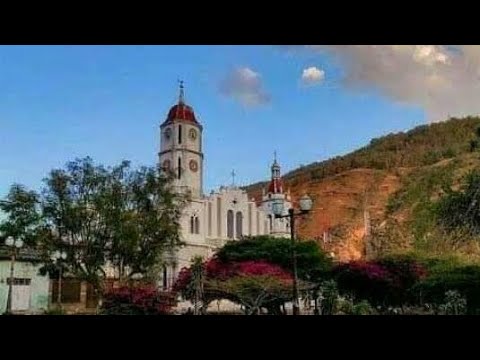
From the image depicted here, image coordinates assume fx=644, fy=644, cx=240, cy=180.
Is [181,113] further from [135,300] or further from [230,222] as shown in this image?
[135,300]

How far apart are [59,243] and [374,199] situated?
25.9 ft

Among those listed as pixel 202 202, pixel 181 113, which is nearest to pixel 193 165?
pixel 202 202

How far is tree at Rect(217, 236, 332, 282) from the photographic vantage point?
39.6ft

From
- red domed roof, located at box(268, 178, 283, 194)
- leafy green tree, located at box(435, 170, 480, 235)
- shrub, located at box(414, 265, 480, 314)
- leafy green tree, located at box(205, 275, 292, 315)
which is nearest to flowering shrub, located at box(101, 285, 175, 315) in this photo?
leafy green tree, located at box(205, 275, 292, 315)

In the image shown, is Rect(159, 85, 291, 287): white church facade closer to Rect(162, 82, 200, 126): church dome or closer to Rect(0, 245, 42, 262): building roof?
Rect(162, 82, 200, 126): church dome

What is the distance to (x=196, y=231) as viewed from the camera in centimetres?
1517

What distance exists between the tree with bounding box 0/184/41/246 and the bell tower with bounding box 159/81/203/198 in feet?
14.9

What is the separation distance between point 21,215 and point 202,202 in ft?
19.3

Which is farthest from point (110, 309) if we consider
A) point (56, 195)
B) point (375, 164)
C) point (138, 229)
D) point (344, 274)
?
point (375, 164)

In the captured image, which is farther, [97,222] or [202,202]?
[202,202]

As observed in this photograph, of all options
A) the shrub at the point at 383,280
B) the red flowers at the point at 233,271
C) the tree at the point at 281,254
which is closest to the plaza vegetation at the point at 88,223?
the red flowers at the point at 233,271

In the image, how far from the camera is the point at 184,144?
48.8ft
